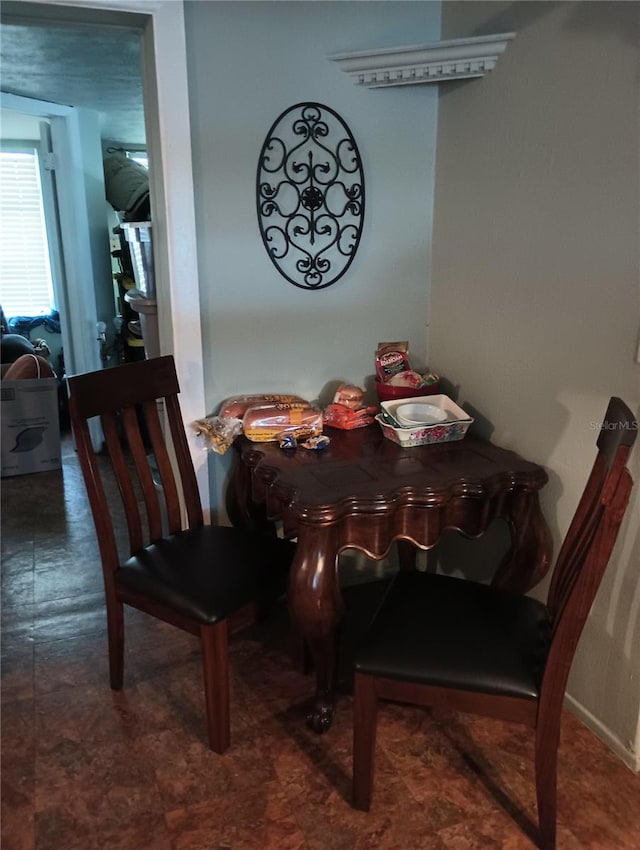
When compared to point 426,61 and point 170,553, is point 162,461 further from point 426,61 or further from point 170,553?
point 426,61

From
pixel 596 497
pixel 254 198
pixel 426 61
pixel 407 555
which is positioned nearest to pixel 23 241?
pixel 254 198

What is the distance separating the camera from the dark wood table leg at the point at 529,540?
1.83 meters

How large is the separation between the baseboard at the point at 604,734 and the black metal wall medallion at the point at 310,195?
1.47 m

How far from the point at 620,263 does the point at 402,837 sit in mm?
1424

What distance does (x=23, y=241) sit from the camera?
5.17m

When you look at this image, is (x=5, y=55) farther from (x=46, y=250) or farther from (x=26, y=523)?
(x=46, y=250)

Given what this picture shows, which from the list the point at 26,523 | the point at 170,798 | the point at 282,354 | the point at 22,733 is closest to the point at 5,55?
the point at 282,354

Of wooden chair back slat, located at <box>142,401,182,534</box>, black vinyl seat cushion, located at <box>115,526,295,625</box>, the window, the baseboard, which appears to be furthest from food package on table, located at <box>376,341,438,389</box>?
the window

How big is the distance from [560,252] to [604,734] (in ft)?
4.24

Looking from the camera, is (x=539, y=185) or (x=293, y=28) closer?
(x=539, y=185)

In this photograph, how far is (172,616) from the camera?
1778mm

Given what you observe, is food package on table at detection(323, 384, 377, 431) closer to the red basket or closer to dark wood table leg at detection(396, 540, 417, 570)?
the red basket

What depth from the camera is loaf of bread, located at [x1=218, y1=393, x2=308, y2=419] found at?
2.11m

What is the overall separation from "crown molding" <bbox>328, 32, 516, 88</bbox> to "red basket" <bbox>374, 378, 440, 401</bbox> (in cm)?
91
